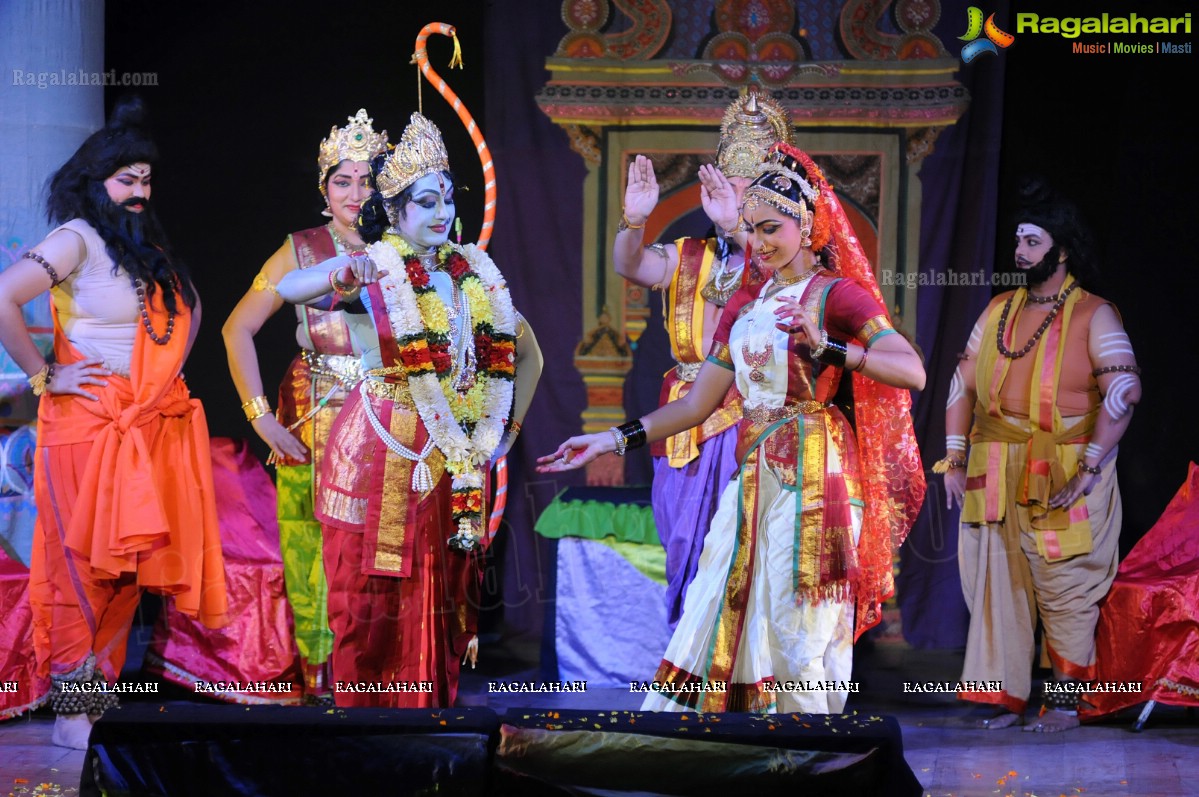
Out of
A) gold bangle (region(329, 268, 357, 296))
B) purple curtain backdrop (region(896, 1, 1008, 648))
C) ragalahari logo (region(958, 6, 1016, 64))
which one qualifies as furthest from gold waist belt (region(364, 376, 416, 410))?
ragalahari logo (region(958, 6, 1016, 64))

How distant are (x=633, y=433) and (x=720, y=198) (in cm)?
115

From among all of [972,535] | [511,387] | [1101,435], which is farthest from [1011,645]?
[511,387]

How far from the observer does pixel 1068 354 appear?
17.3ft

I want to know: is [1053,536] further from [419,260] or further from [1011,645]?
[419,260]

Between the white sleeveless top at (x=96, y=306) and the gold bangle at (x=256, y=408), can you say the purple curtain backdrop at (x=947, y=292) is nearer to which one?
the gold bangle at (x=256, y=408)

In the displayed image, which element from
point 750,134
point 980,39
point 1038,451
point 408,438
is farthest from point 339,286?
point 980,39

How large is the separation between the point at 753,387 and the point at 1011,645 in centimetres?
164

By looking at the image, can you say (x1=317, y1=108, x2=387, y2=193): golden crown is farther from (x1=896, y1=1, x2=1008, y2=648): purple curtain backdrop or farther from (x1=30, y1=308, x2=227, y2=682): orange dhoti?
(x1=896, y1=1, x2=1008, y2=648): purple curtain backdrop

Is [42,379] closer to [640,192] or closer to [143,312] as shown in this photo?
[143,312]

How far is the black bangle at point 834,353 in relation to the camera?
4.09 meters

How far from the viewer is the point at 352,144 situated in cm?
532

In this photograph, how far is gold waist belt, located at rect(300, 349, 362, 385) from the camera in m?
5.21

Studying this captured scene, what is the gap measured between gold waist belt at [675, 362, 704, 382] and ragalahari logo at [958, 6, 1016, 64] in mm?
1573

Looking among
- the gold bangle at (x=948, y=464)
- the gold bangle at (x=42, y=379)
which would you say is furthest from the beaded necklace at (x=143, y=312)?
the gold bangle at (x=948, y=464)
